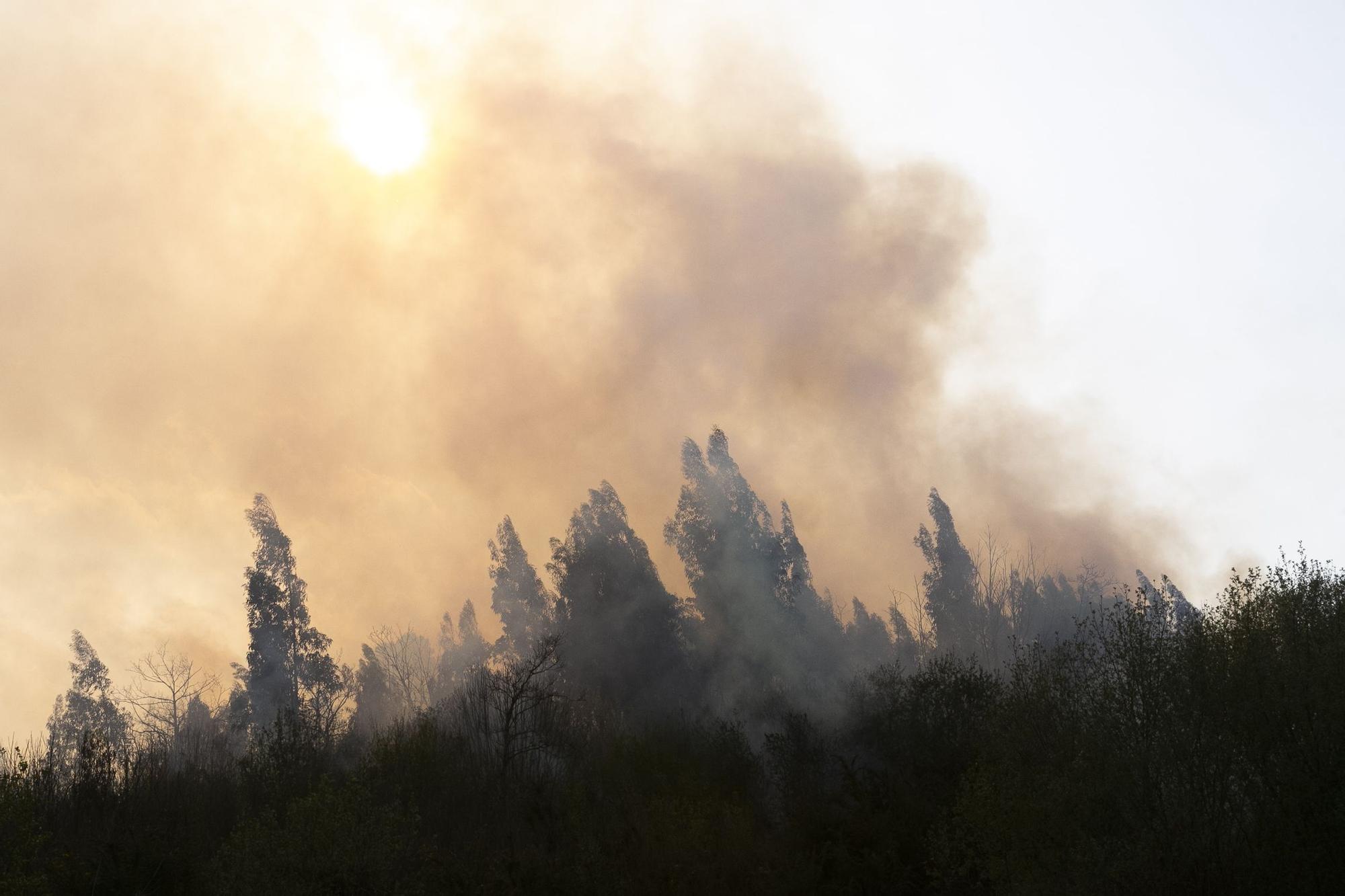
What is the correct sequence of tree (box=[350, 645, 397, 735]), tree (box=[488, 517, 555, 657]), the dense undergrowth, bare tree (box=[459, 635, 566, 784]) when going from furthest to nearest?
tree (box=[350, 645, 397, 735]) < tree (box=[488, 517, 555, 657]) < bare tree (box=[459, 635, 566, 784]) < the dense undergrowth

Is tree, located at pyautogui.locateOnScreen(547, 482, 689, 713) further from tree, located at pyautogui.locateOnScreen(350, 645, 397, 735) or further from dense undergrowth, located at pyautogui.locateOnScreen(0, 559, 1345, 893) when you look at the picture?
tree, located at pyautogui.locateOnScreen(350, 645, 397, 735)

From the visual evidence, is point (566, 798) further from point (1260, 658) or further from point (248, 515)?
point (248, 515)

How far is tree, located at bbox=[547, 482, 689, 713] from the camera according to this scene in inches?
2392

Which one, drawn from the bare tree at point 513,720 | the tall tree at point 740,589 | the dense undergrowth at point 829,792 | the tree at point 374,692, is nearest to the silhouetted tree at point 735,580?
the tall tree at point 740,589

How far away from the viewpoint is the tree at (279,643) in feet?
214

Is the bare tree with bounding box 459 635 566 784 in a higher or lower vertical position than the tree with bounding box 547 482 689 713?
lower

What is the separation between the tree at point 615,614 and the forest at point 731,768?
181 millimetres

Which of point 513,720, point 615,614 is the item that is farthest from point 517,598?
point 513,720

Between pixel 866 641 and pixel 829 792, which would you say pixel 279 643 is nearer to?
pixel 829 792

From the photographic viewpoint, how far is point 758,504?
7275 centimetres

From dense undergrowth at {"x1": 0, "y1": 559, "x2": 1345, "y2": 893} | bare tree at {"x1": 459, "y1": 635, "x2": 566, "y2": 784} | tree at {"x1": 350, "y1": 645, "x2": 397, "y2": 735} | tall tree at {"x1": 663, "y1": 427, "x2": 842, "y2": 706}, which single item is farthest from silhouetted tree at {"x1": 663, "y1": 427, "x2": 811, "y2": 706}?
tree at {"x1": 350, "y1": 645, "x2": 397, "y2": 735}

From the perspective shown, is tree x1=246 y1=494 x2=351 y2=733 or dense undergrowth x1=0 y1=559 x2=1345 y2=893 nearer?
dense undergrowth x1=0 y1=559 x2=1345 y2=893

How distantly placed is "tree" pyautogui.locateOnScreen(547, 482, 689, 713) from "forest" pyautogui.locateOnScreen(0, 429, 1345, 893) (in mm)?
181

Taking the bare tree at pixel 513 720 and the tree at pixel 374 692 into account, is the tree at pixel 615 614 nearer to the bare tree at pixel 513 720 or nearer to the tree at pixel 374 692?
the bare tree at pixel 513 720
